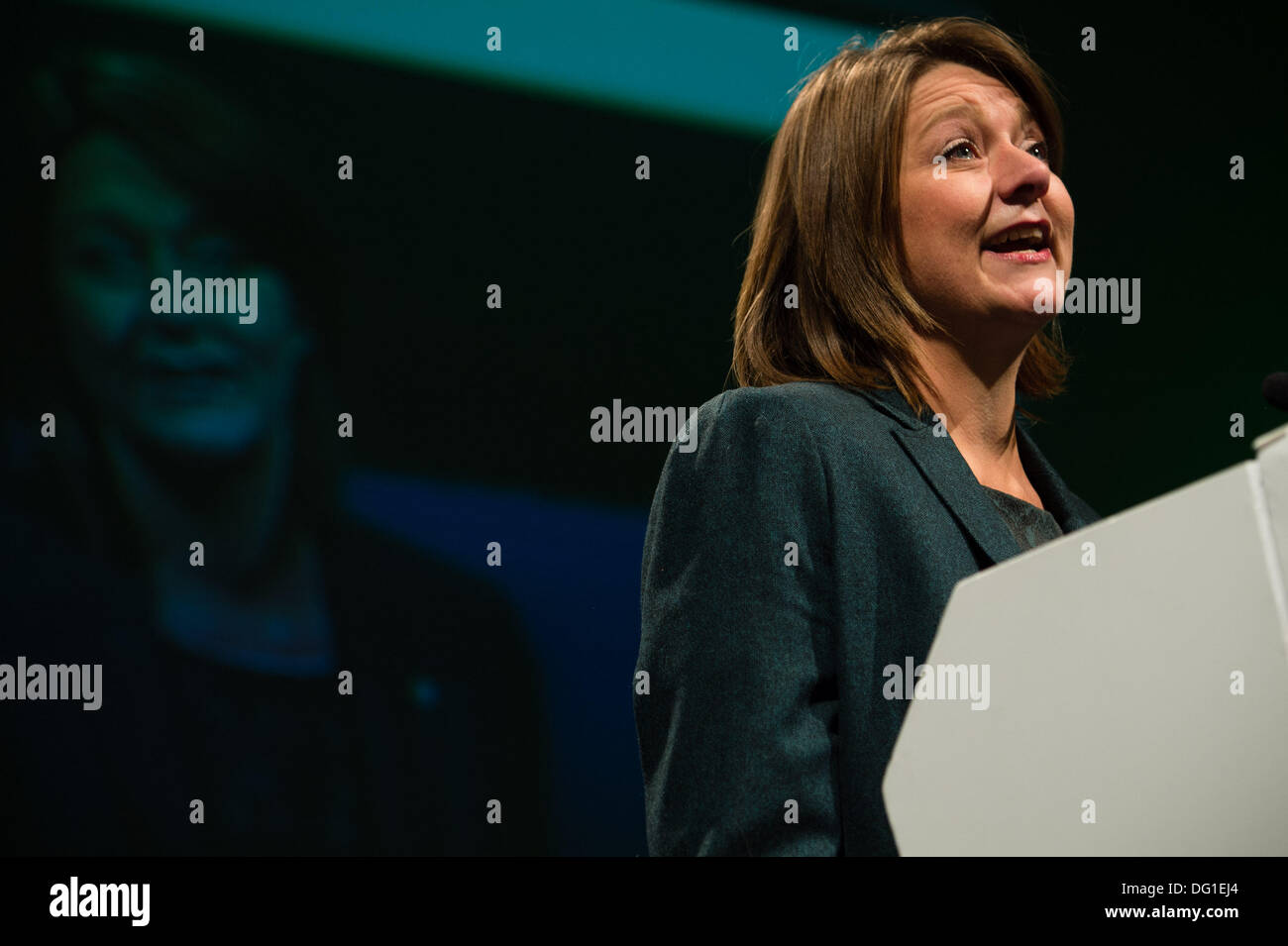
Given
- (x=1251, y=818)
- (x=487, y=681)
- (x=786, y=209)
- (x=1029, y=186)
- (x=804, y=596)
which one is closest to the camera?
(x=1251, y=818)

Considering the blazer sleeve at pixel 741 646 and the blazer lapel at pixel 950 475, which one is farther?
the blazer lapel at pixel 950 475

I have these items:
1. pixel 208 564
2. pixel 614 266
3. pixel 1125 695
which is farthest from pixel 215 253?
pixel 1125 695

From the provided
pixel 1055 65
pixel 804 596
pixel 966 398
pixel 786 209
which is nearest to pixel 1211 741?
pixel 804 596

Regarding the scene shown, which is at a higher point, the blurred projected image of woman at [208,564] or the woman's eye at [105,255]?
the woman's eye at [105,255]

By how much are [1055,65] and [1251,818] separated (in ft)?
8.31

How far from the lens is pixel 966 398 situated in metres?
1.46

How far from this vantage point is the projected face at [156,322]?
276 centimetres

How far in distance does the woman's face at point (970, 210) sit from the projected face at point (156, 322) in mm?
1673

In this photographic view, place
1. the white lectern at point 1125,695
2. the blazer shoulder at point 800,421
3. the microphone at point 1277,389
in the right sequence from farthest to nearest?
1. the blazer shoulder at point 800,421
2. the microphone at point 1277,389
3. the white lectern at point 1125,695

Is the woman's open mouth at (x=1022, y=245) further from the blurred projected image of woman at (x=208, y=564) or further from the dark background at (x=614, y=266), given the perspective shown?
the blurred projected image of woman at (x=208, y=564)

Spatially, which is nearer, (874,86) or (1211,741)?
(1211,741)

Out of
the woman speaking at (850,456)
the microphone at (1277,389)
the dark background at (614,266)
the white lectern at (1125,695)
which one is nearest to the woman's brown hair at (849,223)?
the woman speaking at (850,456)

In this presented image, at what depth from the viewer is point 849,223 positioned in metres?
Answer: 1.45

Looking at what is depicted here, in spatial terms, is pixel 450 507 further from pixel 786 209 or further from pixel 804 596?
pixel 804 596
